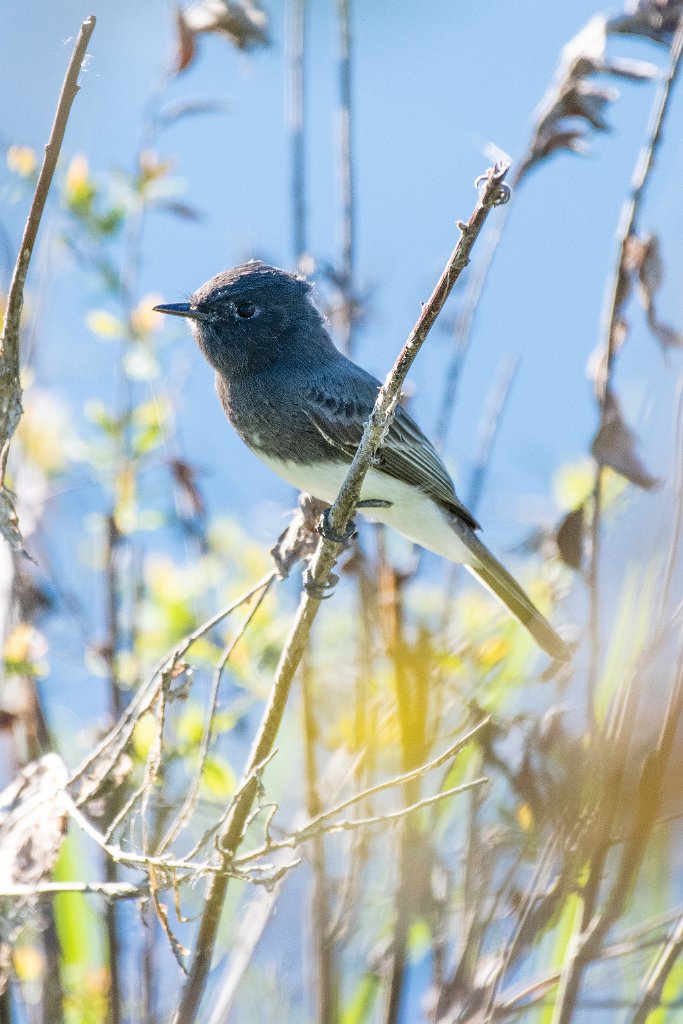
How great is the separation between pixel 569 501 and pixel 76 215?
5.42 ft

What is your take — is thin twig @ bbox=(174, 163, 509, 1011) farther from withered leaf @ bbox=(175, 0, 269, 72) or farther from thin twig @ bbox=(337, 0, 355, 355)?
withered leaf @ bbox=(175, 0, 269, 72)

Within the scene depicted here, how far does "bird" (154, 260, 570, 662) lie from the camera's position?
3.18 metres

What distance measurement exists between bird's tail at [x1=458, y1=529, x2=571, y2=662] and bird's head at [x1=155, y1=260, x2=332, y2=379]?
2.68ft

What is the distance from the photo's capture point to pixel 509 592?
3426mm

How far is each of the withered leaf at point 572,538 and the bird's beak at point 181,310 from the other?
4.29 ft

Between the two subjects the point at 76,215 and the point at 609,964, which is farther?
the point at 76,215

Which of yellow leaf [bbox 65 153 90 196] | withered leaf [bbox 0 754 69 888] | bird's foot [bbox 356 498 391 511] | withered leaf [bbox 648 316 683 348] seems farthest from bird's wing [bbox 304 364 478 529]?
withered leaf [bbox 0 754 69 888]

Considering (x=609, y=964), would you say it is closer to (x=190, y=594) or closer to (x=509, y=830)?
(x=509, y=830)

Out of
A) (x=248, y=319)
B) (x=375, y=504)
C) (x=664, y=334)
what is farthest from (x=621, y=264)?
(x=248, y=319)

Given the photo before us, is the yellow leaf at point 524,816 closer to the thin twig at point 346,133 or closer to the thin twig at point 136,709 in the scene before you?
the thin twig at point 136,709

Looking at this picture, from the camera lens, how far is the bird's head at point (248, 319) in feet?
11.4

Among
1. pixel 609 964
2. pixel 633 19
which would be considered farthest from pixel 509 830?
pixel 633 19

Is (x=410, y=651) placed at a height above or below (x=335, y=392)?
below

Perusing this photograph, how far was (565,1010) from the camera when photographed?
2.03 m
